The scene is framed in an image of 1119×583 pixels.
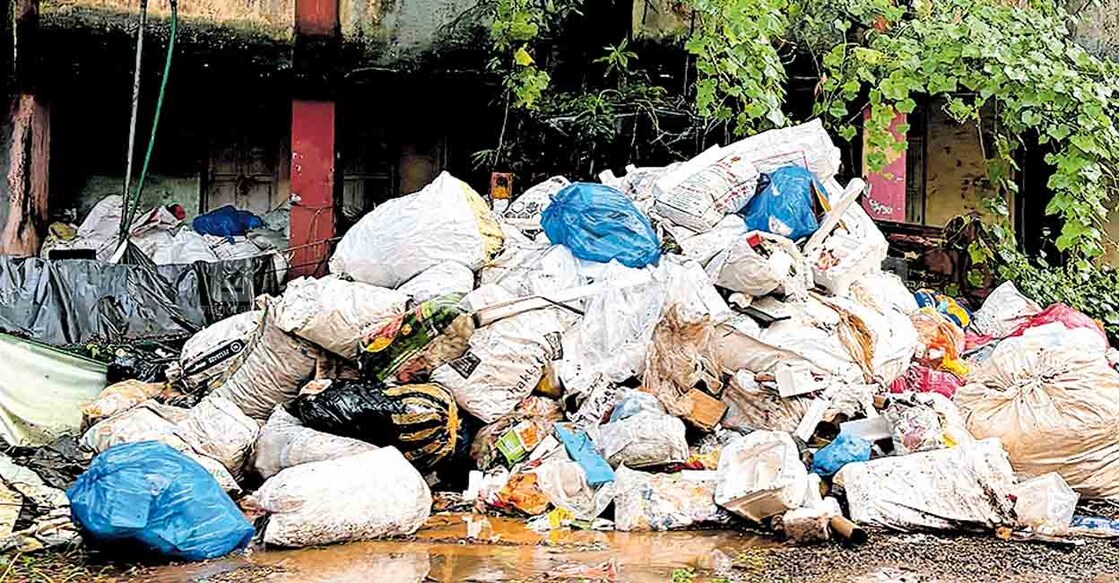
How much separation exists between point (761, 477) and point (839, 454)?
488mm

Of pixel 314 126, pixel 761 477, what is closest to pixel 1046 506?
pixel 761 477

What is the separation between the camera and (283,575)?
3.54 metres

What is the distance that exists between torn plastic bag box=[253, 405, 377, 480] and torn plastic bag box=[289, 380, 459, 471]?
5 centimetres

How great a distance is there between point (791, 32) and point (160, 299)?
14.4 ft

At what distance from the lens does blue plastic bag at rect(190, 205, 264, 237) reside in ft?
28.9

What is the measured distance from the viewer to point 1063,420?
14.9 ft

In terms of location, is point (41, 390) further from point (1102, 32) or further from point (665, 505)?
point (1102, 32)

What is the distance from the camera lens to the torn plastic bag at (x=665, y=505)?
4121 mm

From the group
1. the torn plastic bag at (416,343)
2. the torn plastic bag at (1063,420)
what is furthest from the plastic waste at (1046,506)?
the torn plastic bag at (416,343)

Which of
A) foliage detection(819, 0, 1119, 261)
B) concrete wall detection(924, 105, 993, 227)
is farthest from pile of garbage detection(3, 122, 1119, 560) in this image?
concrete wall detection(924, 105, 993, 227)

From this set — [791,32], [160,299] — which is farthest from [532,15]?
[160,299]

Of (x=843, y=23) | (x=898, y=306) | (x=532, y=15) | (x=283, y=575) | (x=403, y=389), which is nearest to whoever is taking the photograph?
(x=283, y=575)

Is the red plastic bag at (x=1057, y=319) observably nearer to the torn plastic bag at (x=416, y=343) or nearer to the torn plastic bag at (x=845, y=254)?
the torn plastic bag at (x=845, y=254)

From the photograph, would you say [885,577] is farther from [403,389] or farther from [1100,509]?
[403,389]
